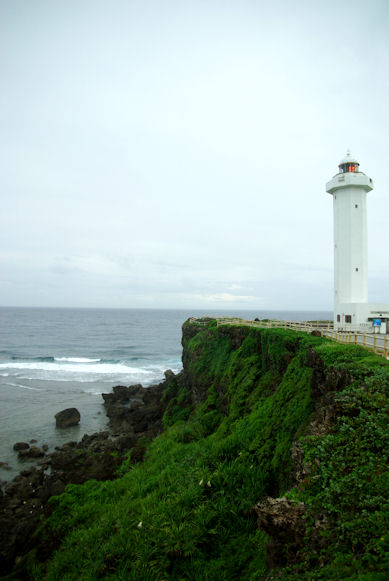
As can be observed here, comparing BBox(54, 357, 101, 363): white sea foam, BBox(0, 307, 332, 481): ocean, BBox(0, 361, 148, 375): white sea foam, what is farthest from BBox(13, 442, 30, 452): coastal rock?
BBox(54, 357, 101, 363): white sea foam

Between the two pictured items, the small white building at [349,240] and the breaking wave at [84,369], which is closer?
the small white building at [349,240]

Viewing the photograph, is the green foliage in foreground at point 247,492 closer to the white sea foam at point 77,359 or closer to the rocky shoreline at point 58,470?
the rocky shoreline at point 58,470

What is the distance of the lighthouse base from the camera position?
951 inches

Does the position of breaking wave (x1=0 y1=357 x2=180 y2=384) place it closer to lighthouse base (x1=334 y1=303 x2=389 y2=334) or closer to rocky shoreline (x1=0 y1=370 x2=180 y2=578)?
rocky shoreline (x1=0 y1=370 x2=180 y2=578)

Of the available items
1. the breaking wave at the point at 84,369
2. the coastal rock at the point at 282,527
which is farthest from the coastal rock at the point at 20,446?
the breaking wave at the point at 84,369

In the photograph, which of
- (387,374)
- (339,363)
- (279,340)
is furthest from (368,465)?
(279,340)

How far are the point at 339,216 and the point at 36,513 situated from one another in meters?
28.3

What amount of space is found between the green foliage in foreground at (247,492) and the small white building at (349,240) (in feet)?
42.9

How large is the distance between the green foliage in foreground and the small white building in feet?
42.9

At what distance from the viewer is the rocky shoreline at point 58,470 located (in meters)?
12.4

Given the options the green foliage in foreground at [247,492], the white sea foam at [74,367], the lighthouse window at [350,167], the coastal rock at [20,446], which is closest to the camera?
the green foliage in foreground at [247,492]

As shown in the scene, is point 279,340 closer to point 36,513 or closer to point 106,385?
point 36,513

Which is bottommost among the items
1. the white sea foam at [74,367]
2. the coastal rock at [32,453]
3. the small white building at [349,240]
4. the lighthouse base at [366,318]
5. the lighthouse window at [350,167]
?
the white sea foam at [74,367]

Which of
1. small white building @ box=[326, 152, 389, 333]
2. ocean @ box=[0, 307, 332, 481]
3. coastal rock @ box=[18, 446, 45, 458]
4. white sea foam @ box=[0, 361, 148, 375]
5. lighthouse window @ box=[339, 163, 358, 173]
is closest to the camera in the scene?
coastal rock @ box=[18, 446, 45, 458]
